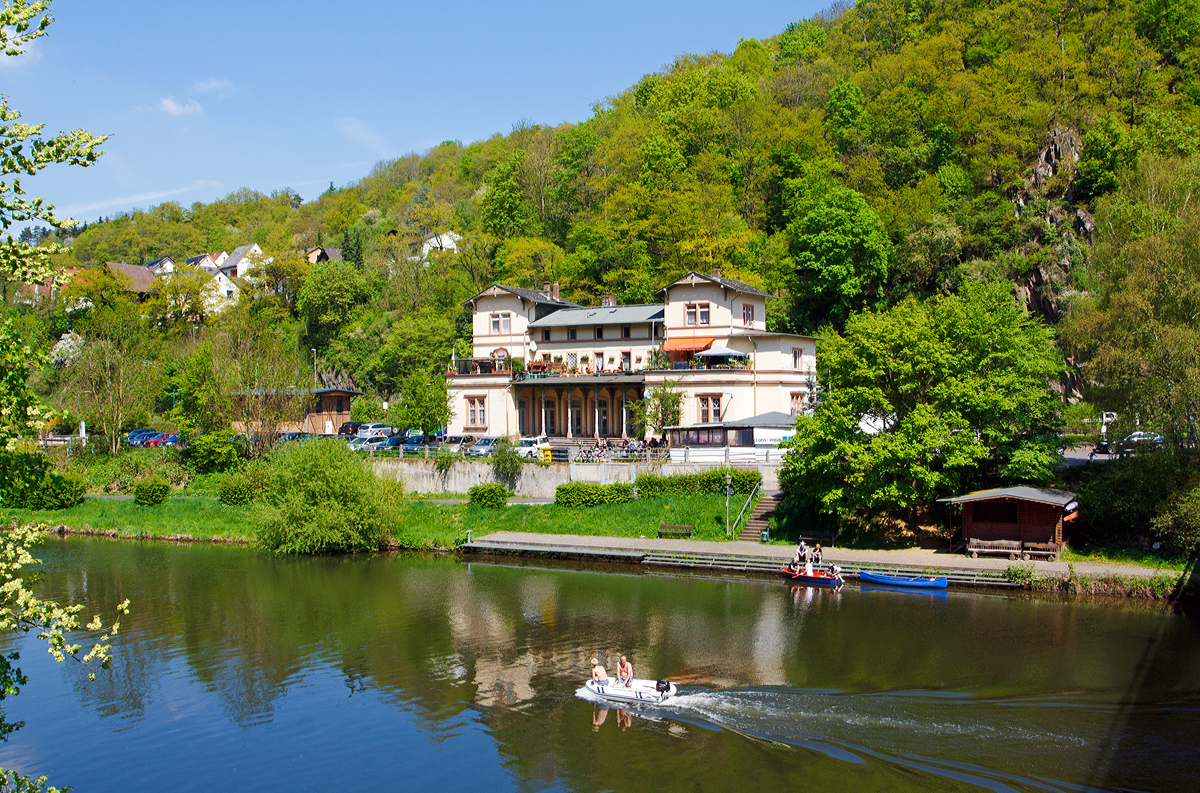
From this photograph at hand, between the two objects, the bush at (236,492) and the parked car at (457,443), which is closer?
Answer: the bush at (236,492)

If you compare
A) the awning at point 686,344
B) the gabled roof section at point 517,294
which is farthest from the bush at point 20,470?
the gabled roof section at point 517,294

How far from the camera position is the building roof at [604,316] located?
211 ft

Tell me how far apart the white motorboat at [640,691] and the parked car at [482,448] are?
3242 cm

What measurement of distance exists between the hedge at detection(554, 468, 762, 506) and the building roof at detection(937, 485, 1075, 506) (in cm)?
1181

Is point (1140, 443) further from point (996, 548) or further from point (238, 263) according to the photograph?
point (238, 263)

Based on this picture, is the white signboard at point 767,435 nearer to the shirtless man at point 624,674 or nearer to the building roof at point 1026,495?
the building roof at point 1026,495

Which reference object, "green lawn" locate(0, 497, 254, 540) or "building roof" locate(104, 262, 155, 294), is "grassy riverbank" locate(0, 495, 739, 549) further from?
"building roof" locate(104, 262, 155, 294)

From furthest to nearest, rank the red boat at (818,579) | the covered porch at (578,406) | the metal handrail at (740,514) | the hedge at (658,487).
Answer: the covered porch at (578,406), the hedge at (658,487), the metal handrail at (740,514), the red boat at (818,579)

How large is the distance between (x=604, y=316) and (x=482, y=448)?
49.2ft

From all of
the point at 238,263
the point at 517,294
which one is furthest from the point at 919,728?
the point at 238,263

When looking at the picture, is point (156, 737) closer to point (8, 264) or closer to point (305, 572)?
point (8, 264)

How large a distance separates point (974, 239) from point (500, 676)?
5859cm

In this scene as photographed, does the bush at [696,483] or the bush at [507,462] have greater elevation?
the bush at [507,462]

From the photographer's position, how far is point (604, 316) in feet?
217
